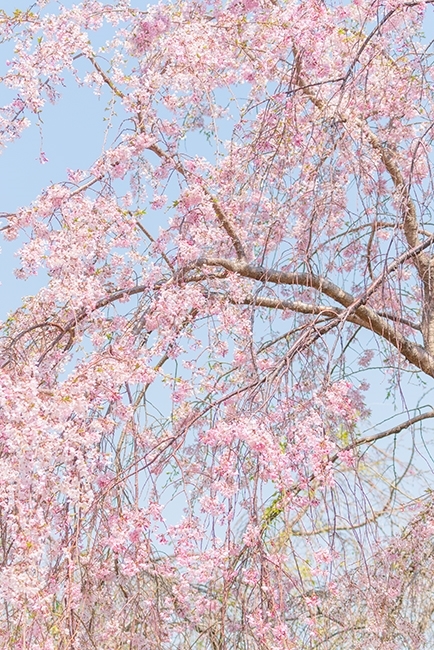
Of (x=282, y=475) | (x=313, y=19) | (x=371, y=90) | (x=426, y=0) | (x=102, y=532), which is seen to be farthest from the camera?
(x=371, y=90)

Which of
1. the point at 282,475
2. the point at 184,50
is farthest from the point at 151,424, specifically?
the point at 184,50

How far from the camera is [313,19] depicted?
353 centimetres

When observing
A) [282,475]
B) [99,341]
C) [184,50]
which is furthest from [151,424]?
[184,50]

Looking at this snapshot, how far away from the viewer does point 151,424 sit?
3.23 metres

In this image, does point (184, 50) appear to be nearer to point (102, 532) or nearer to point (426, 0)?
point (426, 0)

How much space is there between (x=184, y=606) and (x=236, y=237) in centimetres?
190

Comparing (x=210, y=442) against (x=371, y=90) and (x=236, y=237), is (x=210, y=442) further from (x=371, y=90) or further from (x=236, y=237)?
(x=371, y=90)

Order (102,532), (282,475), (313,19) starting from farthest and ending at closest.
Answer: (313,19), (102,532), (282,475)

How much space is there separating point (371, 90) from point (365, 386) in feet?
4.82

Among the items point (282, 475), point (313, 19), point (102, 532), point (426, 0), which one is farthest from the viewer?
point (313, 19)

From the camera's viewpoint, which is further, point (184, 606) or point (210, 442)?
point (184, 606)

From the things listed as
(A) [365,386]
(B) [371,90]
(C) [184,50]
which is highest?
(B) [371,90]

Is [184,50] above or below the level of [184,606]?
above

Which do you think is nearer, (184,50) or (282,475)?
(282,475)
